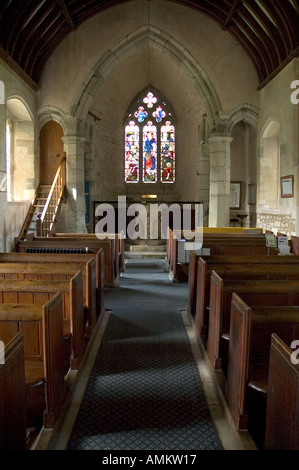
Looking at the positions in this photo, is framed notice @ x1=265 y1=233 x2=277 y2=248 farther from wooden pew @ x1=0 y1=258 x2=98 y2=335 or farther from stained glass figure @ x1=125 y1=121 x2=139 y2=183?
stained glass figure @ x1=125 y1=121 x2=139 y2=183

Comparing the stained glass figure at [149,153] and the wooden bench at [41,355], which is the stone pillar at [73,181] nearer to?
the stained glass figure at [149,153]

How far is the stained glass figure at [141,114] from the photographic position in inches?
562

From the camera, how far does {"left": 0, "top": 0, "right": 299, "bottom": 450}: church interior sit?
25.5ft

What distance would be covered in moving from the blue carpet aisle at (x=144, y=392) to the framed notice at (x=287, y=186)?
4318 millimetres

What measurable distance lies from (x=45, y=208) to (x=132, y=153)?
6475mm

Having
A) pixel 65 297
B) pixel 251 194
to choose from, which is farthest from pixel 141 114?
pixel 65 297

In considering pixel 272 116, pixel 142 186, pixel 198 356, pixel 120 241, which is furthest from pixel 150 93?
pixel 198 356

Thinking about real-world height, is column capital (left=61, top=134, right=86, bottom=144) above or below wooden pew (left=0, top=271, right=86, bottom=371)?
above

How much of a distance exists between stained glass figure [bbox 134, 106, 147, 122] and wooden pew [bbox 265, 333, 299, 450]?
522 inches

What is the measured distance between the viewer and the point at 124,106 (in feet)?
45.2

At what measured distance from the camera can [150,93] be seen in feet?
46.7

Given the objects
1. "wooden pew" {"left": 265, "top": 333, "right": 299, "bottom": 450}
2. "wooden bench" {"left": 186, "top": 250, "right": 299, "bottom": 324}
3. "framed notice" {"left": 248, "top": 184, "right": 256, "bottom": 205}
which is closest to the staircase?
"wooden bench" {"left": 186, "top": 250, "right": 299, "bottom": 324}

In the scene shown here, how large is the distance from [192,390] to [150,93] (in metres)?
13.0
